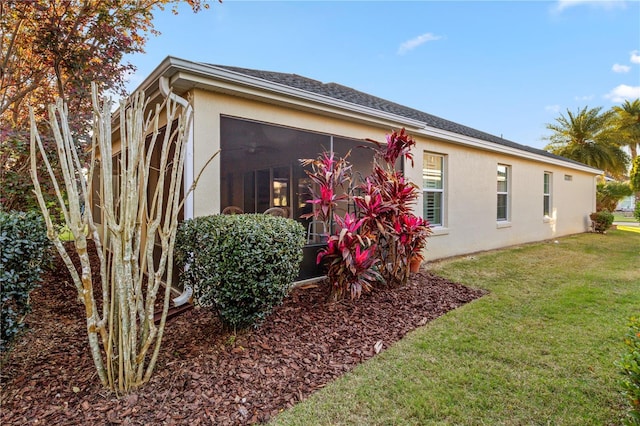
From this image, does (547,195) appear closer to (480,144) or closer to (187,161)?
(480,144)

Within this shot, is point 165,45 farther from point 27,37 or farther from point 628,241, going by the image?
point 628,241

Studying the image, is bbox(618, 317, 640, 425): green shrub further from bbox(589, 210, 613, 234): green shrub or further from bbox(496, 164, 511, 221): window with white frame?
bbox(589, 210, 613, 234): green shrub

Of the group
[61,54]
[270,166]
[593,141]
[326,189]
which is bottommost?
[326,189]

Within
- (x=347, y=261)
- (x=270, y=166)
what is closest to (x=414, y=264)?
(x=347, y=261)

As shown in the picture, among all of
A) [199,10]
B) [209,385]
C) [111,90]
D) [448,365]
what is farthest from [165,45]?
[448,365]

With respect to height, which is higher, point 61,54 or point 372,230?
point 61,54

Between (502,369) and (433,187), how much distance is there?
559cm

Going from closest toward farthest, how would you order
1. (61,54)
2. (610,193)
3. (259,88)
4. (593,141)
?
(259,88), (61,54), (610,193), (593,141)

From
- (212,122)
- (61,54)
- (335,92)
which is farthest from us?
(335,92)

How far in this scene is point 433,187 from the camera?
8.00 m

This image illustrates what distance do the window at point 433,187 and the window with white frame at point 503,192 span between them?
10.2 ft

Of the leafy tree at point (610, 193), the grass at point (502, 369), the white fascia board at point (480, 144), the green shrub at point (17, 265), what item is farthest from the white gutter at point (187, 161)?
the leafy tree at point (610, 193)

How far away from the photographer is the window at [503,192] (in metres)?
10.0

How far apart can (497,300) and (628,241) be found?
35.6 feet
